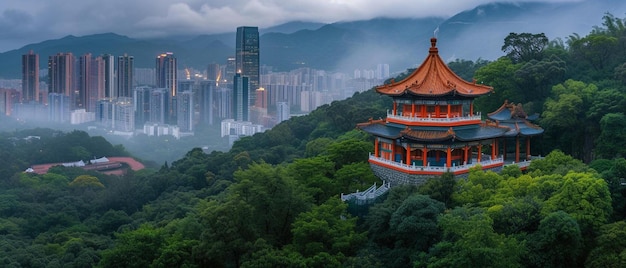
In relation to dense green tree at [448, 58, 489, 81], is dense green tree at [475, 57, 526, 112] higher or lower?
lower

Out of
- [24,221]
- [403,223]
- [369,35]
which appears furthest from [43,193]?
[369,35]

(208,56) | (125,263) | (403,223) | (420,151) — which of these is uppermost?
(208,56)

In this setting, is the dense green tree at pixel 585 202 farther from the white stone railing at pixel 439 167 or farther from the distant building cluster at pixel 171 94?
the distant building cluster at pixel 171 94

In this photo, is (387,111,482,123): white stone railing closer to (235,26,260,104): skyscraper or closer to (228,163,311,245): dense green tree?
(228,163,311,245): dense green tree

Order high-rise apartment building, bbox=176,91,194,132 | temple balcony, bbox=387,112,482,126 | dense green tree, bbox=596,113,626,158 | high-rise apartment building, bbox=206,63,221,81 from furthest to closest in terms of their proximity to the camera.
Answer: high-rise apartment building, bbox=206,63,221,81, high-rise apartment building, bbox=176,91,194,132, dense green tree, bbox=596,113,626,158, temple balcony, bbox=387,112,482,126

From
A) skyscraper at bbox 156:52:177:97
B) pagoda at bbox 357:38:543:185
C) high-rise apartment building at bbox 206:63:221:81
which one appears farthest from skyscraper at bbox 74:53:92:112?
pagoda at bbox 357:38:543:185

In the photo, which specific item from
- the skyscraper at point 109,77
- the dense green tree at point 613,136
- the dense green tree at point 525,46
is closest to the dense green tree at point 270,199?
the dense green tree at point 613,136

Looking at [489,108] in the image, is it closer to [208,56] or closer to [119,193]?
[119,193]
